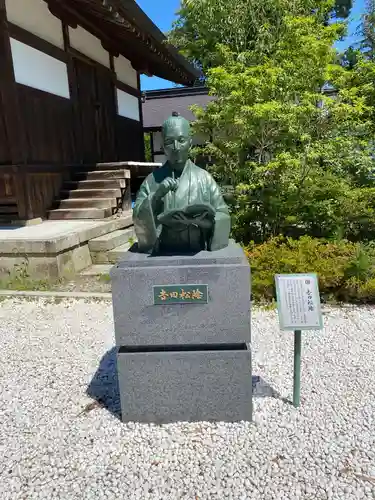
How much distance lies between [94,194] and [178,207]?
5.14m

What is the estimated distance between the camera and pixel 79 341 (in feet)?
11.5

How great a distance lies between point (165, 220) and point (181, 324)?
0.63m

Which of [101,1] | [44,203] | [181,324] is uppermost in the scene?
[101,1]

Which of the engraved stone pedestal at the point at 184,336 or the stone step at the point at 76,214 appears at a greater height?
the stone step at the point at 76,214

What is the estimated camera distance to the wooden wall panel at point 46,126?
19.6 ft

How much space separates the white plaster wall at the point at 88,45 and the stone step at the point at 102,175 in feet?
8.36

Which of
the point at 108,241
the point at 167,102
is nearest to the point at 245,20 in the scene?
the point at 108,241

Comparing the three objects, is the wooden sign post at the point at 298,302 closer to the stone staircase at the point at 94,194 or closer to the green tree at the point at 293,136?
the green tree at the point at 293,136

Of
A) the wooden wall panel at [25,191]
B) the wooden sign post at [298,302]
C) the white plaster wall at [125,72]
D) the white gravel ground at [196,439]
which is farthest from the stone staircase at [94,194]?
the wooden sign post at [298,302]

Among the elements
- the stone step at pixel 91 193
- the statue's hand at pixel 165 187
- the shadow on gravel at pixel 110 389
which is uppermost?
the statue's hand at pixel 165 187

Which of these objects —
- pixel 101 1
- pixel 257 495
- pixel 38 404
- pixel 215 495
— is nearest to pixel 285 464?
pixel 257 495

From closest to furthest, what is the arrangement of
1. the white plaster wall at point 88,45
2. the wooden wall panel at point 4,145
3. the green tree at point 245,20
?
1. the wooden wall panel at point 4,145
2. the green tree at point 245,20
3. the white plaster wall at point 88,45

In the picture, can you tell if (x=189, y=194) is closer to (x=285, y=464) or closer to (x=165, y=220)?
(x=165, y=220)

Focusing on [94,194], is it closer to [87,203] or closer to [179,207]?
[87,203]
